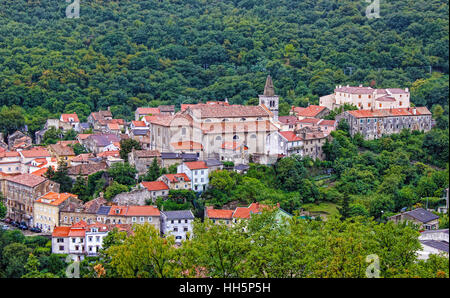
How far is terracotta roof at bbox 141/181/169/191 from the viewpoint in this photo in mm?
35688

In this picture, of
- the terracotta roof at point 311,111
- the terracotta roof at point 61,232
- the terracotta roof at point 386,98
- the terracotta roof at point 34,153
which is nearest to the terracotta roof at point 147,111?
the terracotta roof at point 34,153

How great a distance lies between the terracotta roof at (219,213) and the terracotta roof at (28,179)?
11.5m

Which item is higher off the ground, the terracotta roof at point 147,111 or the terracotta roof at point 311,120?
the terracotta roof at point 147,111

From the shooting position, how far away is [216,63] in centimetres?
7169

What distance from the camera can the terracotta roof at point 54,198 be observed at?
3531cm

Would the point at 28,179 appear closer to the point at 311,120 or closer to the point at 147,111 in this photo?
the point at 147,111

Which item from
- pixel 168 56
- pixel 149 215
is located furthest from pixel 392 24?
pixel 149 215

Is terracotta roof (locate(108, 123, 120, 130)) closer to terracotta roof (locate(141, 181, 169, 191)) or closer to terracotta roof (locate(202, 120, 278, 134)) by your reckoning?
terracotta roof (locate(202, 120, 278, 134))

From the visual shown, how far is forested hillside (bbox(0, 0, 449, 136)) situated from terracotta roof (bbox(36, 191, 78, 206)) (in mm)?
18089

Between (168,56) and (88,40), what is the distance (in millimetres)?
10429

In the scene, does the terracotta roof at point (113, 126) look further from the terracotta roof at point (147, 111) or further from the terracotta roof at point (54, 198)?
the terracotta roof at point (54, 198)

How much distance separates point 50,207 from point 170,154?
834 cm

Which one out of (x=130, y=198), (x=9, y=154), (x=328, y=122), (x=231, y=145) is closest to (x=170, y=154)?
(x=231, y=145)

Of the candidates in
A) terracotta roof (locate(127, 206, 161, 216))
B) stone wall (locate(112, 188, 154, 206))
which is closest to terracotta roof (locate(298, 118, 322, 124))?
stone wall (locate(112, 188, 154, 206))
